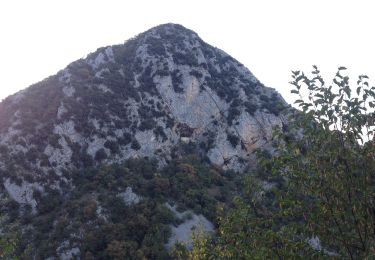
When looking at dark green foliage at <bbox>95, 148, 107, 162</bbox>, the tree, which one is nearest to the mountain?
dark green foliage at <bbox>95, 148, 107, 162</bbox>

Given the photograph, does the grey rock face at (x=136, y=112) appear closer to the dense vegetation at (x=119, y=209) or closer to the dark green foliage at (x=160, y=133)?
the dark green foliage at (x=160, y=133)

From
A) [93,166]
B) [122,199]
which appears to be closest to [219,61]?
[93,166]

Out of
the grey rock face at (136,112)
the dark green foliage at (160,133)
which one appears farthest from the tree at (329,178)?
the dark green foliage at (160,133)

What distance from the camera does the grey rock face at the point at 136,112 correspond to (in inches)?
2282

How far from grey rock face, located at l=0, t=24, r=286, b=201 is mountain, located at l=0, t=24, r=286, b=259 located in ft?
0.56

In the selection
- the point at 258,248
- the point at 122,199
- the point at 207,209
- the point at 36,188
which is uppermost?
the point at 258,248

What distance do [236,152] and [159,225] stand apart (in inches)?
1102

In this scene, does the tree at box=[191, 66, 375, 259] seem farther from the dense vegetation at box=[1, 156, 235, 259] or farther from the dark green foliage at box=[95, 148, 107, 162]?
the dark green foliage at box=[95, 148, 107, 162]

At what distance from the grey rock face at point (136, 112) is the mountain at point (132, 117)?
0.56 feet

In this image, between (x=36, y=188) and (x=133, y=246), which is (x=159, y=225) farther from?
(x=36, y=188)

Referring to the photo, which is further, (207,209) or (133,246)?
(207,209)

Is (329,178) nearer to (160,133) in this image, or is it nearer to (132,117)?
(160,133)

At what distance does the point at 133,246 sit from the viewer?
1623 inches

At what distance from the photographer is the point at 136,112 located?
71062mm
